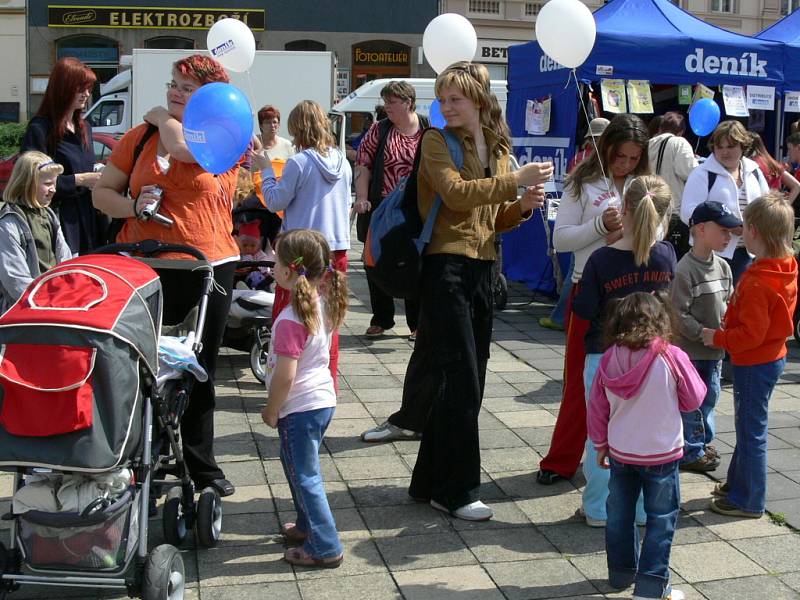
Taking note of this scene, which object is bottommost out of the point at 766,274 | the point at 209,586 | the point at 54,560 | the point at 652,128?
the point at 209,586

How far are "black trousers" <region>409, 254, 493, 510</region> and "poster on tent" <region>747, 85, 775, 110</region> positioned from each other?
703 cm

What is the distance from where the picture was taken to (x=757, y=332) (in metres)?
4.46

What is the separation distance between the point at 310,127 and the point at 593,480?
10.1ft

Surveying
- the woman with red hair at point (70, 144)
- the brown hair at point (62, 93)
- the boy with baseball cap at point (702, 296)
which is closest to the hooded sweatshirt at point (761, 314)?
the boy with baseball cap at point (702, 296)

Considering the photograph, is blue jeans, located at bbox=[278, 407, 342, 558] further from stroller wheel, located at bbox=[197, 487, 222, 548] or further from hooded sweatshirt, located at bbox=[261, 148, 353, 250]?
hooded sweatshirt, located at bbox=[261, 148, 353, 250]

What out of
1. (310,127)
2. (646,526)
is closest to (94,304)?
(646,526)

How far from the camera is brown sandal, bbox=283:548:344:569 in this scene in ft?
13.4

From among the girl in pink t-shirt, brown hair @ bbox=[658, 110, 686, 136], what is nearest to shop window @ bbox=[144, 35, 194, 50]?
brown hair @ bbox=[658, 110, 686, 136]

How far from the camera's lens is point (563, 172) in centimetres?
1042

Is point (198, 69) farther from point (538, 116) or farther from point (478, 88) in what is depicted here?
point (538, 116)

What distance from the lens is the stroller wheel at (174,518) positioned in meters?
4.04

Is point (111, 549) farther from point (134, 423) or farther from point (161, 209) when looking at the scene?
point (161, 209)

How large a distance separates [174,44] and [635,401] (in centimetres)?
3142

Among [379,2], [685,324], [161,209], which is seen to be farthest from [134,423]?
[379,2]
